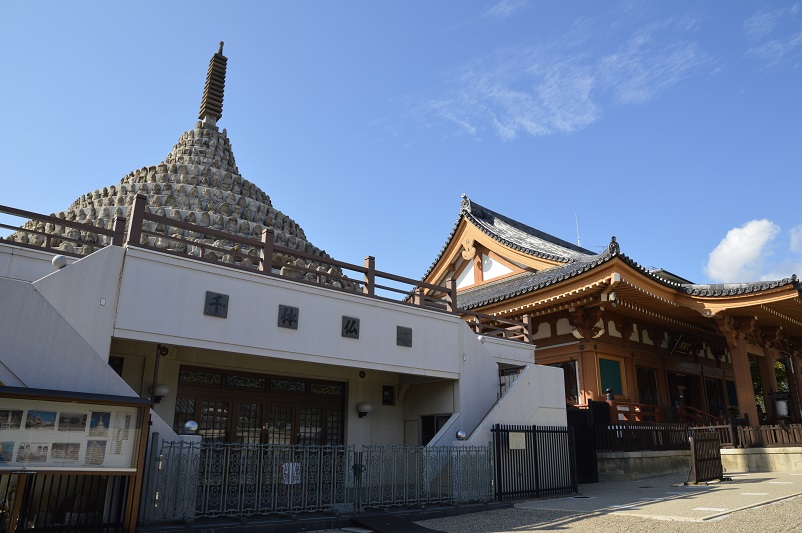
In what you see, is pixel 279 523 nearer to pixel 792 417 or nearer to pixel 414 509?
pixel 414 509

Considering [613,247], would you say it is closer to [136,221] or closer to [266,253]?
[266,253]

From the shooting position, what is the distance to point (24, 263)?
8875mm

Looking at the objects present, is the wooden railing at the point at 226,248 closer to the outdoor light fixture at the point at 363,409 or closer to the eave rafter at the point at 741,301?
the outdoor light fixture at the point at 363,409

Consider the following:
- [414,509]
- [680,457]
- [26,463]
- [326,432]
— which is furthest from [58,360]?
[680,457]

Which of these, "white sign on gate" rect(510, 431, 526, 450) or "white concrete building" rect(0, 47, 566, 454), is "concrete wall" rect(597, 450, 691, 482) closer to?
"white concrete building" rect(0, 47, 566, 454)

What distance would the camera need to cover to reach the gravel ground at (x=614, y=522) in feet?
25.0

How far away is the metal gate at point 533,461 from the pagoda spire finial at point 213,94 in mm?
27150

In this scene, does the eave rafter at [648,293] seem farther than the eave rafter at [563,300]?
No

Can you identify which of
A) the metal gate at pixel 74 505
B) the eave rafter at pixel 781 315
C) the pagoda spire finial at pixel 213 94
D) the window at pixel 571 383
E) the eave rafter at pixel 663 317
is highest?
the pagoda spire finial at pixel 213 94

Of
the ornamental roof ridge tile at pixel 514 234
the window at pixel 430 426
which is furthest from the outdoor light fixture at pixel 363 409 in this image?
the ornamental roof ridge tile at pixel 514 234

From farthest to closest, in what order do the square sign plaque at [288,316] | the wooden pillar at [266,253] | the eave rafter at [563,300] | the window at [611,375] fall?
the window at [611,375] → the eave rafter at [563,300] → the wooden pillar at [266,253] → the square sign plaque at [288,316]

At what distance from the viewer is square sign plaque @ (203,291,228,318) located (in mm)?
9688

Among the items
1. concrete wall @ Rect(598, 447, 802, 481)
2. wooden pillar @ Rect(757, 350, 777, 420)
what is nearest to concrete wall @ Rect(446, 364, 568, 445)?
concrete wall @ Rect(598, 447, 802, 481)

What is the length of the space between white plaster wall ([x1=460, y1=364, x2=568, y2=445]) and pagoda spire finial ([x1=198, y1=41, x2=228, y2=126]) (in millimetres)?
26022
